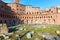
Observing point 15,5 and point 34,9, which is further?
point 34,9

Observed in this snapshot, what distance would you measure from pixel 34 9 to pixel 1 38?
2219 inches

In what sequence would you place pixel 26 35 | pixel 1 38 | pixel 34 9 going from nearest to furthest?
1. pixel 1 38
2. pixel 26 35
3. pixel 34 9

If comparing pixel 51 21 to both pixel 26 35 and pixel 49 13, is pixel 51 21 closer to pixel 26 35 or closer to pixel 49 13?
pixel 49 13

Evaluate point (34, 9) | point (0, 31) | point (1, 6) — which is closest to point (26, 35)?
point (0, 31)

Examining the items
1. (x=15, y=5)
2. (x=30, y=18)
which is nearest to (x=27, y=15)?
(x=30, y=18)

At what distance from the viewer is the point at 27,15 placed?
86812mm

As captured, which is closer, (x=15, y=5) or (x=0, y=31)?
(x=0, y=31)

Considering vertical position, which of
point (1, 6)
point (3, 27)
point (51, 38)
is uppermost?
point (1, 6)

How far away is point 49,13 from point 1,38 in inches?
1848

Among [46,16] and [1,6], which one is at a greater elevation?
[1,6]

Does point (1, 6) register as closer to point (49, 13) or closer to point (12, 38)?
point (49, 13)

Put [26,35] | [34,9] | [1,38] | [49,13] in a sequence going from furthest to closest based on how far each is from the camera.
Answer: [34,9] < [49,13] < [26,35] < [1,38]

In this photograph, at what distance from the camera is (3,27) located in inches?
1818

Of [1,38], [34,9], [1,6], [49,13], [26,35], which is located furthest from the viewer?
[34,9]
